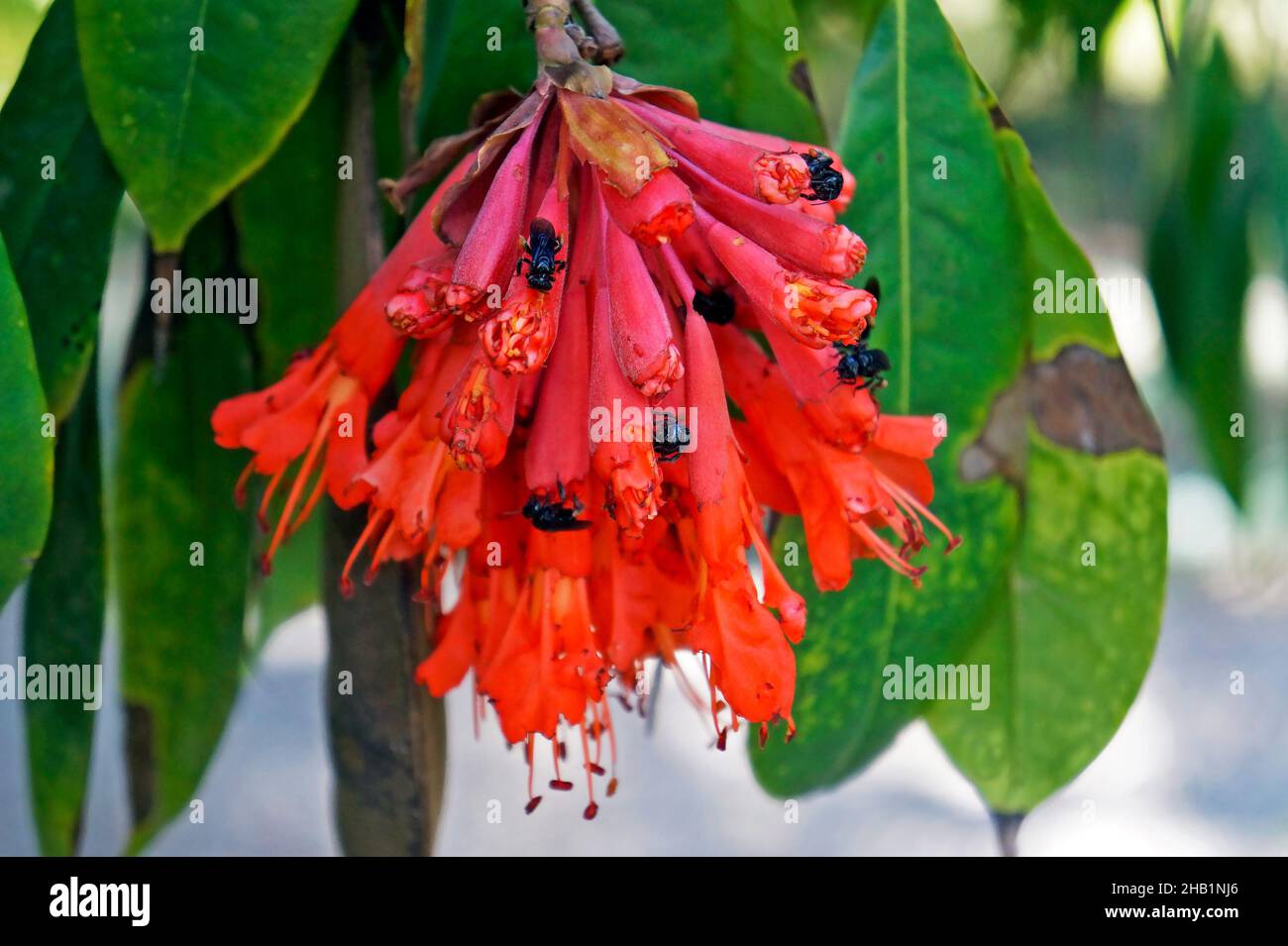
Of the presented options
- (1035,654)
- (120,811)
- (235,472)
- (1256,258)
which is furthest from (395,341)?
(120,811)

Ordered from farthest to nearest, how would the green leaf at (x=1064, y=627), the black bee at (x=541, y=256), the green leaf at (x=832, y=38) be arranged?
the green leaf at (x=832, y=38)
the green leaf at (x=1064, y=627)
the black bee at (x=541, y=256)

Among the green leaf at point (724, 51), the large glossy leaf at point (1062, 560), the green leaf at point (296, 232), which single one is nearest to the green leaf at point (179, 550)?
the green leaf at point (296, 232)

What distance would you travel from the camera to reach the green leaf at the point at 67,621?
2.37 ft

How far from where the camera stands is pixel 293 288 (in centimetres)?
75

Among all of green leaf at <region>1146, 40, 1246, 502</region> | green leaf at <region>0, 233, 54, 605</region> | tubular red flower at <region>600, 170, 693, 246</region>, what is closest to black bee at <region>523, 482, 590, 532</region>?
tubular red flower at <region>600, 170, 693, 246</region>

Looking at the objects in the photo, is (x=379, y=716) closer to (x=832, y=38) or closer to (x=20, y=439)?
(x=20, y=439)

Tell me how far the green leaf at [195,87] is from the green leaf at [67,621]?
235 mm

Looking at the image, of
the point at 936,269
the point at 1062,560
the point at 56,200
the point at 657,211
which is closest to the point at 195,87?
the point at 56,200

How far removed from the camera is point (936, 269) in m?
0.67

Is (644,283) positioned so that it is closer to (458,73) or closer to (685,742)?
(458,73)

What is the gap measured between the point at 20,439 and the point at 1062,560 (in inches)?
21.7

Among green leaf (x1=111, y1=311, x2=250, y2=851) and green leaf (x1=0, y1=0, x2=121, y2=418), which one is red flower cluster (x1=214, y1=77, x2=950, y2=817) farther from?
green leaf (x1=111, y1=311, x2=250, y2=851)

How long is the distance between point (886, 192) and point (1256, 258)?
1.54 feet

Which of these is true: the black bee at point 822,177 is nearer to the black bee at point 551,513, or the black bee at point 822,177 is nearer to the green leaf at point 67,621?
the black bee at point 551,513
